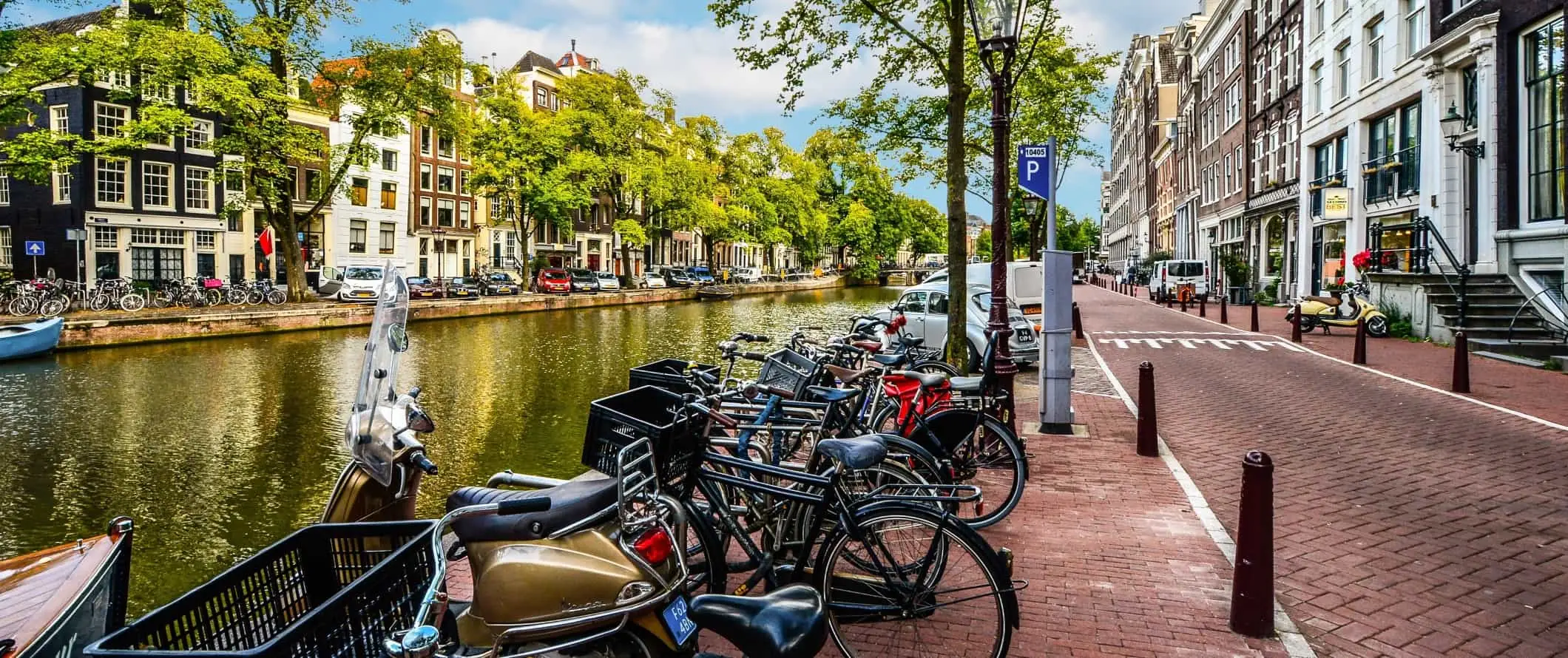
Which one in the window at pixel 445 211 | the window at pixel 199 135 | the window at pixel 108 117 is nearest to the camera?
the window at pixel 108 117

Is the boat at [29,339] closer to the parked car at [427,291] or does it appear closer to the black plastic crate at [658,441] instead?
the parked car at [427,291]

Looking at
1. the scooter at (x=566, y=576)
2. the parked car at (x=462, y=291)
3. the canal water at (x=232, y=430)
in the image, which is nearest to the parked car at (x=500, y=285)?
the parked car at (x=462, y=291)

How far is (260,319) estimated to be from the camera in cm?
2428

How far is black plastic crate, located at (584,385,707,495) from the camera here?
3.70 metres

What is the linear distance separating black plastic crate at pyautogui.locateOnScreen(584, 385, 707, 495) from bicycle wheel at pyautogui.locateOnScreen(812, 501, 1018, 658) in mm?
699

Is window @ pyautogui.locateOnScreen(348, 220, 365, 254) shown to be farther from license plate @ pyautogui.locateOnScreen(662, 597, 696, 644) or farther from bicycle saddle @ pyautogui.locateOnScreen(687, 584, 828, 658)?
bicycle saddle @ pyautogui.locateOnScreen(687, 584, 828, 658)

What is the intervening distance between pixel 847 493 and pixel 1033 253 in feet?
88.4

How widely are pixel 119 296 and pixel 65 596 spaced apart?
31.5 metres

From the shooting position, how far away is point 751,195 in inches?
2468

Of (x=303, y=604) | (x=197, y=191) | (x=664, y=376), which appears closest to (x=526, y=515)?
(x=303, y=604)

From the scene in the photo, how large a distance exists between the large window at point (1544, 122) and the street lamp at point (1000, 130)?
543 inches

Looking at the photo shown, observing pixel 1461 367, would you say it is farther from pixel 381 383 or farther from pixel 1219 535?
pixel 381 383

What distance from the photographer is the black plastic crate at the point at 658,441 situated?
3.70 meters

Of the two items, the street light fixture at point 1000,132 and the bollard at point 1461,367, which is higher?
the street light fixture at point 1000,132
